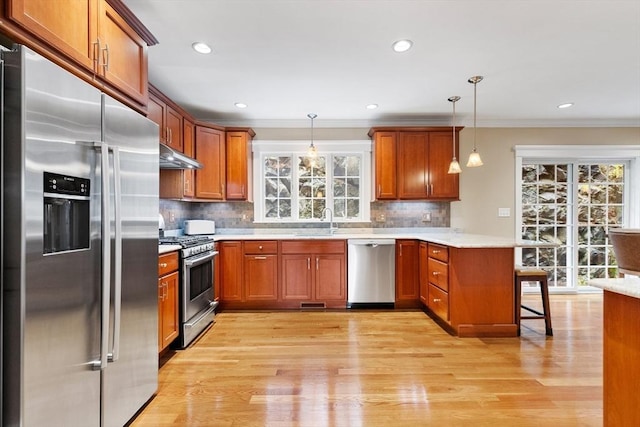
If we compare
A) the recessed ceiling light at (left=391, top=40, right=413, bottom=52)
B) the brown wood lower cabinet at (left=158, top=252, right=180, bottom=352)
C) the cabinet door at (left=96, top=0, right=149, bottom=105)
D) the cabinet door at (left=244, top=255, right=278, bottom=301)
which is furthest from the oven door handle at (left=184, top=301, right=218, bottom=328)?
the recessed ceiling light at (left=391, top=40, right=413, bottom=52)

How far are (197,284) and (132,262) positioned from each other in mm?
1416

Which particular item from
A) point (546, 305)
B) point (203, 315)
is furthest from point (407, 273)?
point (203, 315)

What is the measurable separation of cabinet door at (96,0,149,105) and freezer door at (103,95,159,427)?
0.69 ft

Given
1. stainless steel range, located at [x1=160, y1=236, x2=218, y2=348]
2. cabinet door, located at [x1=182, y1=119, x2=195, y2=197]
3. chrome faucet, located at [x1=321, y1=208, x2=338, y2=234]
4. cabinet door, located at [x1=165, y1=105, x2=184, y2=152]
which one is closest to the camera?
stainless steel range, located at [x1=160, y1=236, x2=218, y2=348]

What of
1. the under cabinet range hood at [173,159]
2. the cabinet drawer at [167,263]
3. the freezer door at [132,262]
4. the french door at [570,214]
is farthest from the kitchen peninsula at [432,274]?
the freezer door at [132,262]

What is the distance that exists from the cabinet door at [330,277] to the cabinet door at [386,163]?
3.52 ft

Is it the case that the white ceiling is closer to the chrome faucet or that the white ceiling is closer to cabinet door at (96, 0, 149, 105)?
cabinet door at (96, 0, 149, 105)

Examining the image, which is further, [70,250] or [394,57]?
[394,57]

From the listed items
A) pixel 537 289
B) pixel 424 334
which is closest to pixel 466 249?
pixel 424 334

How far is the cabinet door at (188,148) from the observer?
350 centimetres

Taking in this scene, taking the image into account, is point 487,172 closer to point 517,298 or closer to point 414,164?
point 414,164

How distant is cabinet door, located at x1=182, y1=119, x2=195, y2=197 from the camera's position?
3502 mm

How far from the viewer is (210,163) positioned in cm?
392

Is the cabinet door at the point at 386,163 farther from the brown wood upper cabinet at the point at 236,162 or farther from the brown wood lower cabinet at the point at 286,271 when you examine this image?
the brown wood upper cabinet at the point at 236,162
